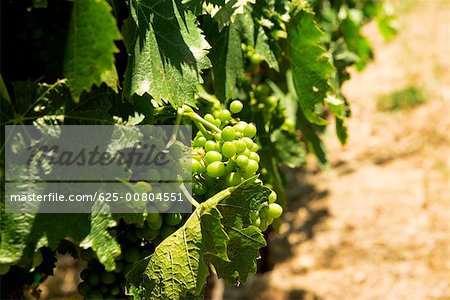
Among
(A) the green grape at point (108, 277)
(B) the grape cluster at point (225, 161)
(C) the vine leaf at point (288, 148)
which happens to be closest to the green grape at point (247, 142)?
(B) the grape cluster at point (225, 161)

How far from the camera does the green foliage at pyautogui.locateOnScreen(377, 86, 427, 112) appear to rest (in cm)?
438

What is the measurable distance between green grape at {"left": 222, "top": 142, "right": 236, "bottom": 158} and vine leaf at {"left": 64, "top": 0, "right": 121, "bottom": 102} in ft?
0.81

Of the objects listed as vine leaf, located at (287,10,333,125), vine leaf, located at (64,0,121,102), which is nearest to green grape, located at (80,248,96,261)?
vine leaf, located at (64,0,121,102)

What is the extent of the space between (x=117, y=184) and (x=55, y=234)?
11 centimetres

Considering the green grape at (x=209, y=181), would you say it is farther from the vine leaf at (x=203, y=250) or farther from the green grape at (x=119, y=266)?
the green grape at (x=119, y=266)

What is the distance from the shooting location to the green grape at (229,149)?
3.32 feet

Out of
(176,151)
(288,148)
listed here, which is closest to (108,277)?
(176,151)

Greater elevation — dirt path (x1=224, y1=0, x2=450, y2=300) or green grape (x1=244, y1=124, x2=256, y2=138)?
green grape (x1=244, y1=124, x2=256, y2=138)

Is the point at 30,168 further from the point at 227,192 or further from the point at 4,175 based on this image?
the point at 227,192

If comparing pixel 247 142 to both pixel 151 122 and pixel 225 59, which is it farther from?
pixel 225 59

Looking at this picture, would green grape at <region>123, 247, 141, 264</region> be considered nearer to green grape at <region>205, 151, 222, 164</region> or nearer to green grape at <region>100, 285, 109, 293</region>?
green grape at <region>100, 285, 109, 293</region>

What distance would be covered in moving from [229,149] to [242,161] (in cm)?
3

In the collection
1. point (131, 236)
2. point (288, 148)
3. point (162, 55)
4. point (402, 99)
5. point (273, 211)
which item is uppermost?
point (162, 55)

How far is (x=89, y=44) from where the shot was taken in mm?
825
